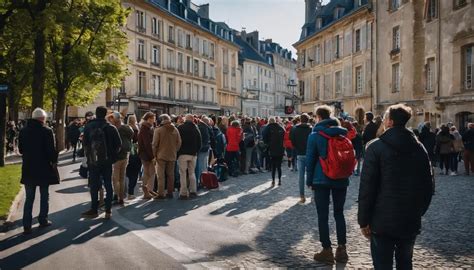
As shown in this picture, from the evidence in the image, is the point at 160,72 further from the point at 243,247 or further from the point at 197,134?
the point at 243,247

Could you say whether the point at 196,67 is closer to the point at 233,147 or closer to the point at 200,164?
the point at 233,147

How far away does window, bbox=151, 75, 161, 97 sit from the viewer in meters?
49.6

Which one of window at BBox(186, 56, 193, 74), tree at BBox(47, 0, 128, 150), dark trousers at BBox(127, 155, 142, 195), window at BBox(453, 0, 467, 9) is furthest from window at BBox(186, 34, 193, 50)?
dark trousers at BBox(127, 155, 142, 195)

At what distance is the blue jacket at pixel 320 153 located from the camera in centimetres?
651

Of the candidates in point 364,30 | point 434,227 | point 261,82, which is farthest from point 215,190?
point 261,82

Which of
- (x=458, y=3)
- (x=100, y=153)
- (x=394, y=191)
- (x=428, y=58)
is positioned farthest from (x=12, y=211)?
(x=428, y=58)

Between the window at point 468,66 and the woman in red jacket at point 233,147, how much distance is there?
14015 mm

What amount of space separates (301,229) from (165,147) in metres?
4.35

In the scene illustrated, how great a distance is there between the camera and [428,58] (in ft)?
94.7

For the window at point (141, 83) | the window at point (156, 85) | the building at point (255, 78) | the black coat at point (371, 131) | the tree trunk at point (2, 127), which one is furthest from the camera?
the building at point (255, 78)

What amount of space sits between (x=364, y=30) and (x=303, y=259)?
3379 centimetres

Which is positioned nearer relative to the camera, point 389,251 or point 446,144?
point 389,251

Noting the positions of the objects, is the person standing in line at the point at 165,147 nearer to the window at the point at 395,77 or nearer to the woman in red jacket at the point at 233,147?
the woman in red jacket at the point at 233,147

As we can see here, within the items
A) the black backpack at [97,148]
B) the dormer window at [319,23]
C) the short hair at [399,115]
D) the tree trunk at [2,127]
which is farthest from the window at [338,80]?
the short hair at [399,115]
